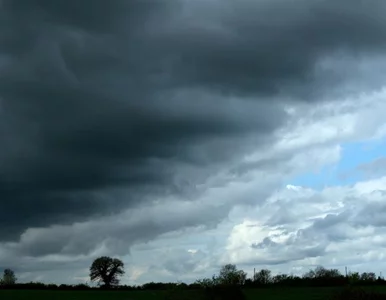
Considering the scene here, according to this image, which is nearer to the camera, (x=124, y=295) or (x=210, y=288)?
(x=210, y=288)

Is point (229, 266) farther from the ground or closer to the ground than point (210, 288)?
farther from the ground

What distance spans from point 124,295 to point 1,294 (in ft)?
47.9

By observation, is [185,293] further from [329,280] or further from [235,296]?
[329,280]

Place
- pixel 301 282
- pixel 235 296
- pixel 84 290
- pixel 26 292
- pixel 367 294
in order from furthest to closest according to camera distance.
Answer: pixel 301 282 → pixel 84 290 → pixel 26 292 → pixel 235 296 → pixel 367 294

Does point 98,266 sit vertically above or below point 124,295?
above

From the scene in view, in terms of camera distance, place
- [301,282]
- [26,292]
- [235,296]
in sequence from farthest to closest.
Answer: [301,282]
[26,292]
[235,296]

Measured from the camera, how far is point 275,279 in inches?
4166

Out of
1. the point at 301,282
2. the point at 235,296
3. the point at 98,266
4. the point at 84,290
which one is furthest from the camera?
the point at 98,266

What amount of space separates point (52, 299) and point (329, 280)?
42.7 metres

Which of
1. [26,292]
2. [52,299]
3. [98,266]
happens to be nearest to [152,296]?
[52,299]

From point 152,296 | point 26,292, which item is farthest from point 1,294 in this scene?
point 152,296

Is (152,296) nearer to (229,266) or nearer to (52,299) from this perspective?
(52,299)

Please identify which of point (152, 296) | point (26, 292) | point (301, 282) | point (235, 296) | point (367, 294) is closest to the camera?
point (367, 294)

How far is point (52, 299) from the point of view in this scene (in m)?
80.2
